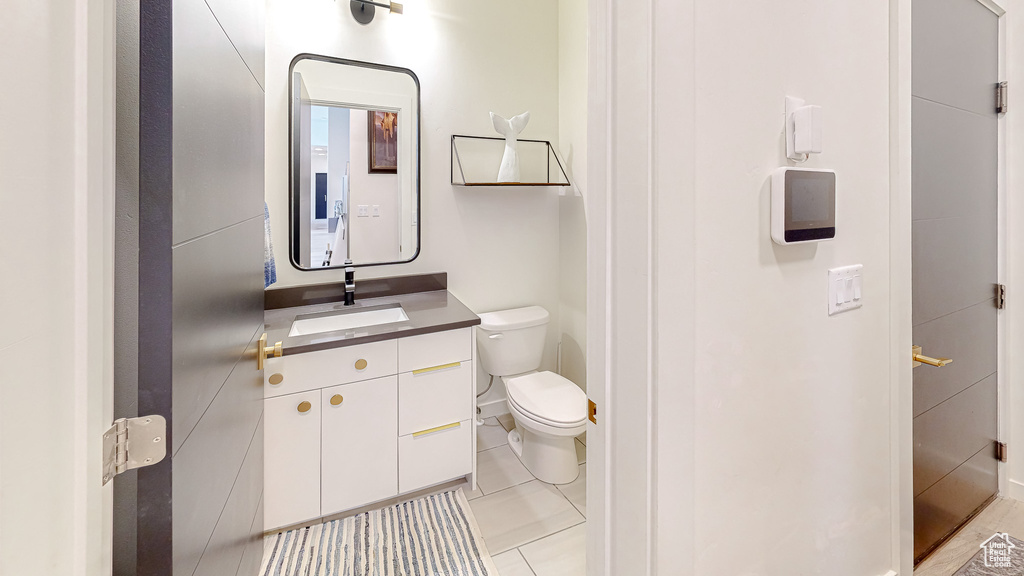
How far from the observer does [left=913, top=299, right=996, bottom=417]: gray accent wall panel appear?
1.42 metres

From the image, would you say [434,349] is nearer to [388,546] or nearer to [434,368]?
[434,368]

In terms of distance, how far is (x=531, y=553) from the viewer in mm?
1664

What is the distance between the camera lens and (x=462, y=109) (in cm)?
238

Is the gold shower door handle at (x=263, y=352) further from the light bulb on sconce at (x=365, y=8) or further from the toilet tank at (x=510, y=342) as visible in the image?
the light bulb on sconce at (x=365, y=8)

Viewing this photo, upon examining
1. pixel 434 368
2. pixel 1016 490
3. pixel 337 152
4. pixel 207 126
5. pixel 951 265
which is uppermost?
pixel 337 152

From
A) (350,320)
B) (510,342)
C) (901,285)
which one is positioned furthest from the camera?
(510,342)

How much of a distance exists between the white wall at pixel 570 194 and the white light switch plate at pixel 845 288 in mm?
1406

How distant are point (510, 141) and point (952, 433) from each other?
7.20ft

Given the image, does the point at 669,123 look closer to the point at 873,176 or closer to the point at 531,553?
the point at 873,176

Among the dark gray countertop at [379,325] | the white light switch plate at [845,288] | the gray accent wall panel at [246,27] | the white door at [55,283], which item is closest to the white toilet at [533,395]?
the dark gray countertop at [379,325]

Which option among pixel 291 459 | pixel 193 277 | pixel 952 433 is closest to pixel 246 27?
pixel 193 277

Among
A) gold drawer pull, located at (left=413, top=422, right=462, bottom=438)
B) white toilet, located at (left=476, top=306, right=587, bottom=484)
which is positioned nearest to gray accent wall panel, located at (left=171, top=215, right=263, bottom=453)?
gold drawer pull, located at (left=413, top=422, right=462, bottom=438)

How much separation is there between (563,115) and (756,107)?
6.09 feet

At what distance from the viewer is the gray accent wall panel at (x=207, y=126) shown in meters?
0.65
